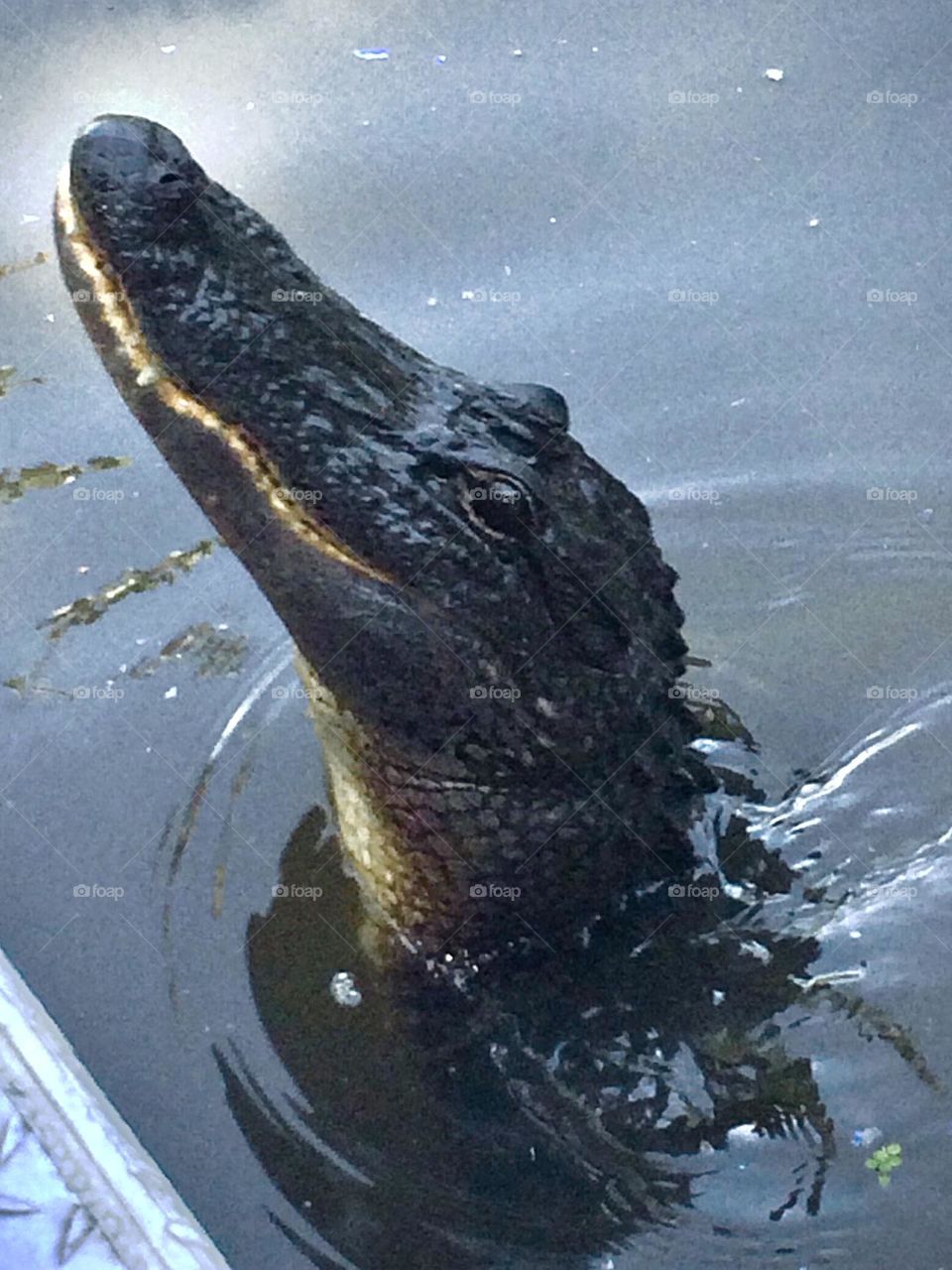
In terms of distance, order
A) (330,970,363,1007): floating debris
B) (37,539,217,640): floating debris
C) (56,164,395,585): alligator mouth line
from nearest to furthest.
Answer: (56,164,395,585): alligator mouth line
(330,970,363,1007): floating debris
(37,539,217,640): floating debris

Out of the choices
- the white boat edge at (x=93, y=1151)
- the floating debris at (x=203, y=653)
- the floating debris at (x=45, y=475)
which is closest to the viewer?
the white boat edge at (x=93, y=1151)

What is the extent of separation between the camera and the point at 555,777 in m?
3.20

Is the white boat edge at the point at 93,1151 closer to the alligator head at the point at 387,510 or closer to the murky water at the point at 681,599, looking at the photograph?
the murky water at the point at 681,599

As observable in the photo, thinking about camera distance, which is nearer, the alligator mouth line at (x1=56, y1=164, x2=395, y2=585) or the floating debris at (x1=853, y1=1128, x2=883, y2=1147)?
the alligator mouth line at (x1=56, y1=164, x2=395, y2=585)

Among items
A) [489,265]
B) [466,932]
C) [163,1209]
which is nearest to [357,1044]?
[466,932]

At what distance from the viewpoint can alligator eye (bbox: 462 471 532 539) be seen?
2.97 meters

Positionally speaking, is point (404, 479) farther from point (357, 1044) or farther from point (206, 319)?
point (357, 1044)

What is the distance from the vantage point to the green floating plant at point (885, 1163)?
3316mm

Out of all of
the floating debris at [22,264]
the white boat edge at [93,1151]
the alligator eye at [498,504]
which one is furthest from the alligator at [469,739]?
the floating debris at [22,264]

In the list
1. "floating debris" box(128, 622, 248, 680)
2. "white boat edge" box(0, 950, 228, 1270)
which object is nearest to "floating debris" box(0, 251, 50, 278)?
"floating debris" box(128, 622, 248, 680)

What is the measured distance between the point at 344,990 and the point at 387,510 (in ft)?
3.94

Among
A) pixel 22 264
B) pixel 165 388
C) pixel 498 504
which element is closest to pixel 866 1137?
pixel 498 504

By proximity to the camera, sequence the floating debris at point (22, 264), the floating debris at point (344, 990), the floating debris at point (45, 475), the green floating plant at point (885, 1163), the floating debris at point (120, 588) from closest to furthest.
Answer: the green floating plant at point (885, 1163), the floating debris at point (344, 990), the floating debris at point (120, 588), the floating debris at point (45, 475), the floating debris at point (22, 264)

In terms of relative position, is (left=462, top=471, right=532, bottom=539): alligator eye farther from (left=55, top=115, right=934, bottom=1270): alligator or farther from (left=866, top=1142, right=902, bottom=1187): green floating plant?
(left=866, top=1142, right=902, bottom=1187): green floating plant
